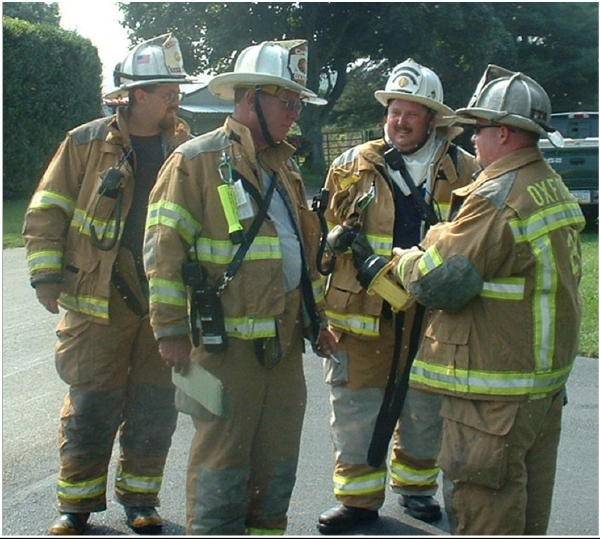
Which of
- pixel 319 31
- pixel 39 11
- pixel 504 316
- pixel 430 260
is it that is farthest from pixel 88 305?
pixel 39 11

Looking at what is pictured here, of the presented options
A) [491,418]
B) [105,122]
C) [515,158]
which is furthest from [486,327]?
[105,122]

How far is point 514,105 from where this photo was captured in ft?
12.8

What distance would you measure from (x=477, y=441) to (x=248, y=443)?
0.90 metres

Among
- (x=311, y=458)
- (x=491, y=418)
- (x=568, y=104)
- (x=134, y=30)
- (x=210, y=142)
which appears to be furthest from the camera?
(x=568, y=104)

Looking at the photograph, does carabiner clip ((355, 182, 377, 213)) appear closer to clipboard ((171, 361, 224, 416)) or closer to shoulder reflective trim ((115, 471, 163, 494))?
clipboard ((171, 361, 224, 416))

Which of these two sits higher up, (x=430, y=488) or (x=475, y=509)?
(x=475, y=509)

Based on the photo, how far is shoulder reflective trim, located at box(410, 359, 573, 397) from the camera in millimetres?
3816

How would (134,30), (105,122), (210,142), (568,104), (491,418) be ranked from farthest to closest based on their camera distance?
(568,104) → (134,30) → (105,122) → (210,142) → (491,418)

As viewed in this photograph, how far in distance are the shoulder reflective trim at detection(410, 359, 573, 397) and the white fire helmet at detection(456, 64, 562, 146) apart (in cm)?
94

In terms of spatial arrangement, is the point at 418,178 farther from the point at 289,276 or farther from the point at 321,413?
the point at 321,413

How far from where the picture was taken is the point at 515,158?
12.8ft

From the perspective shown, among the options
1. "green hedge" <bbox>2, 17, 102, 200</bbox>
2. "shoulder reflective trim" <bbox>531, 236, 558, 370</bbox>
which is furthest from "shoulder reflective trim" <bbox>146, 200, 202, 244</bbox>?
"green hedge" <bbox>2, 17, 102, 200</bbox>

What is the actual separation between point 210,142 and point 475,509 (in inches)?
69.7

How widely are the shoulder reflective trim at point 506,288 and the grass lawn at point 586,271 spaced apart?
4540 mm
